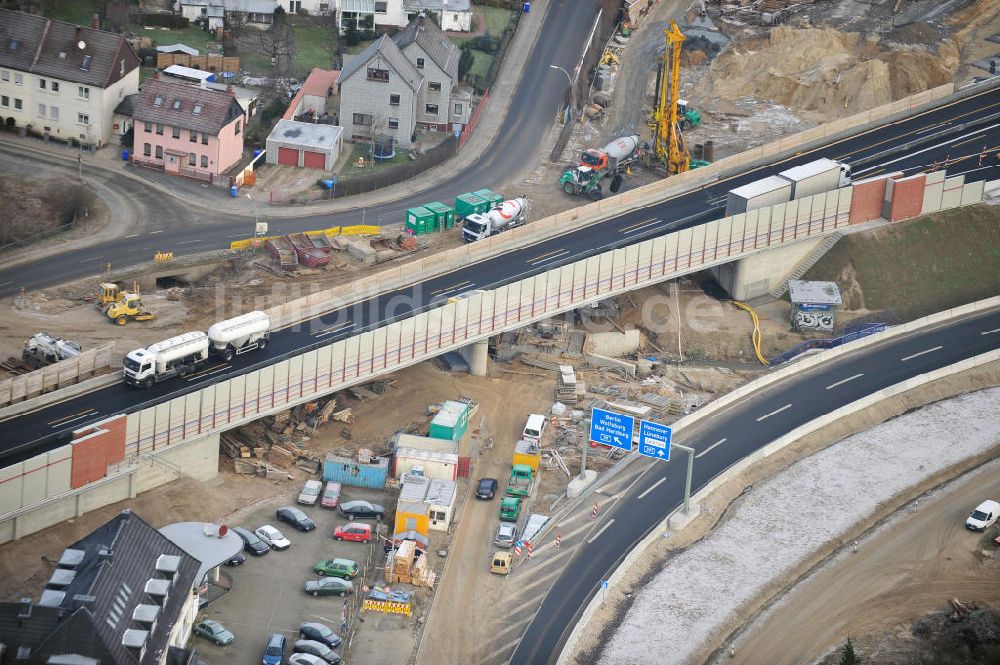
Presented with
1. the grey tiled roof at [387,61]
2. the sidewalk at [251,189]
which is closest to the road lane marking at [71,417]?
the sidewalk at [251,189]

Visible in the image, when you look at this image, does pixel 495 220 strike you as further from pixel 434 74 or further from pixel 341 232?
pixel 434 74

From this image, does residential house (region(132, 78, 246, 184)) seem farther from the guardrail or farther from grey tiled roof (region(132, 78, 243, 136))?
the guardrail

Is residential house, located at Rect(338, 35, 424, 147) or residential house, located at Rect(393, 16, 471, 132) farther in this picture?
residential house, located at Rect(393, 16, 471, 132)

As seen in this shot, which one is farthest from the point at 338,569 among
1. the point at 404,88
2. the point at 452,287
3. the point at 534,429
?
the point at 404,88

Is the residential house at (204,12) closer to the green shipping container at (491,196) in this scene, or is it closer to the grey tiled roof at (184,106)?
the grey tiled roof at (184,106)

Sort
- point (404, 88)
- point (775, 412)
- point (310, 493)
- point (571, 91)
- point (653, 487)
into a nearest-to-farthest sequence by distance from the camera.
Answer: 1. point (310, 493)
2. point (653, 487)
3. point (775, 412)
4. point (404, 88)
5. point (571, 91)

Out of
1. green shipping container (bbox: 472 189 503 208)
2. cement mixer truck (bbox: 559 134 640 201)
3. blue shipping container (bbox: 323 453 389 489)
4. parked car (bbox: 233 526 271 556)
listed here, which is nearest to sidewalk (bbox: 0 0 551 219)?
green shipping container (bbox: 472 189 503 208)
